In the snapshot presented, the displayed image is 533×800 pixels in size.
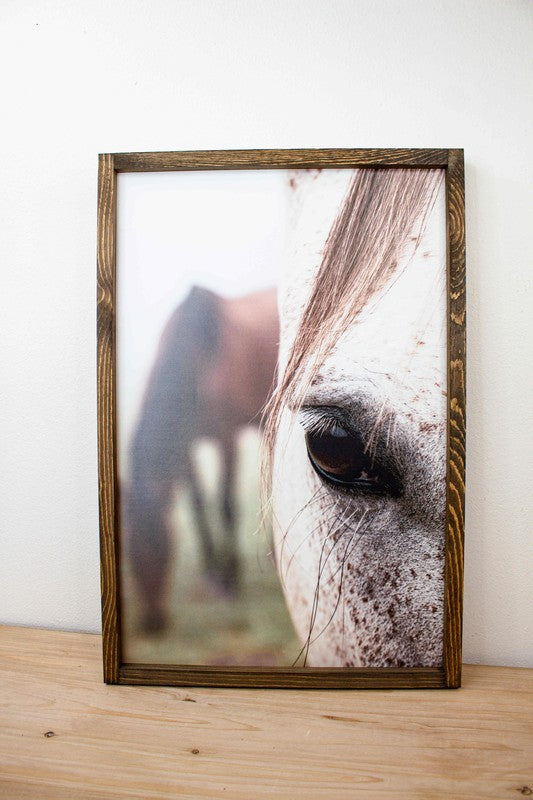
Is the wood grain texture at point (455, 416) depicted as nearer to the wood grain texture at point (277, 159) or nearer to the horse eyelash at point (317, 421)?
the wood grain texture at point (277, 159)

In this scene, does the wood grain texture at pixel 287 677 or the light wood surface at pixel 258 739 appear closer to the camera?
the light wood surface at pixel 258 739

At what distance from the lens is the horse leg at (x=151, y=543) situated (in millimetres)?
888

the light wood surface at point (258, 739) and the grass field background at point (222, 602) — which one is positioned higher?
the grass field background at point (222, 602)

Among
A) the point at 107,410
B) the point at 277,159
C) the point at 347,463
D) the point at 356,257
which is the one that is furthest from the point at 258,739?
the point at 277,159

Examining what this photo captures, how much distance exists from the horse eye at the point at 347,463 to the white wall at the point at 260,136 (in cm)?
19

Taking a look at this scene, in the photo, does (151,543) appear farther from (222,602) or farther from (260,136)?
(260,136)

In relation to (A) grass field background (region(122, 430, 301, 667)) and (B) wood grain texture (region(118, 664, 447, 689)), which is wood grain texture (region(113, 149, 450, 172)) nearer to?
(A) grass field background (region(122, 430, 301, 667))

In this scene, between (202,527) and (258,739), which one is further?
(202,527)

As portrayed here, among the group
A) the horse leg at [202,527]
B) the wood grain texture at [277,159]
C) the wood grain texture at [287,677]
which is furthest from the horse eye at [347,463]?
the wood grain texture at [277,159]

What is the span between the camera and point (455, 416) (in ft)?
2.80

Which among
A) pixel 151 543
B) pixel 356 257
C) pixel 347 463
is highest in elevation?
pixel 356 257

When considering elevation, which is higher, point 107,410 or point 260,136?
point 260,136

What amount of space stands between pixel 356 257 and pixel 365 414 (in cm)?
28

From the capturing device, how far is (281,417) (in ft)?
2.88
